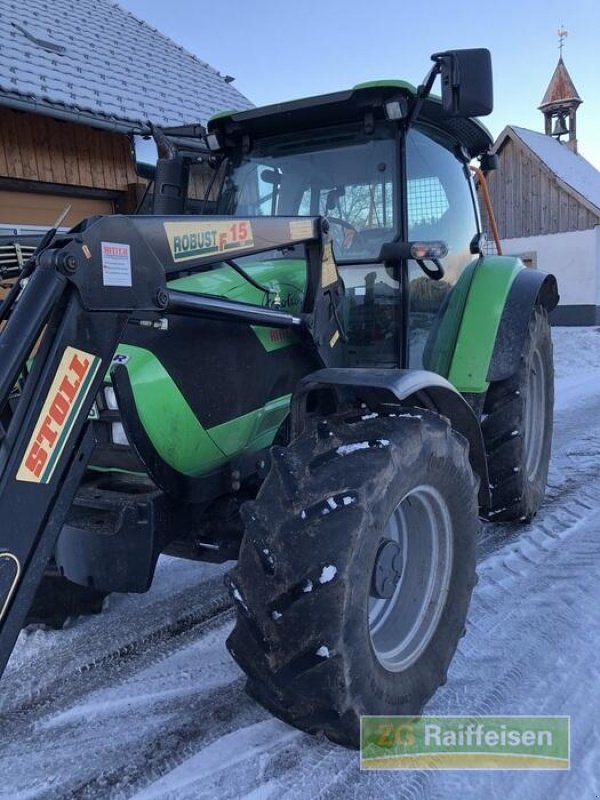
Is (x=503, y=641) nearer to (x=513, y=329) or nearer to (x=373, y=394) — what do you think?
(x=373, y=394)

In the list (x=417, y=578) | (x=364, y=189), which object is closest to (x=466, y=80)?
(x=364, y=189)

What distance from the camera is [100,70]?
826 cm

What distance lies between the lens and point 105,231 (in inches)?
72.5

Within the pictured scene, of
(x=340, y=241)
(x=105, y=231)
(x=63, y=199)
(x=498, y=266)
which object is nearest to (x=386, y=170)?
(x=340, y=241)

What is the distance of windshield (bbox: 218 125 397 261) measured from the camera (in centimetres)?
308

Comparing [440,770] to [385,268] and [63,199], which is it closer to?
[385,268]

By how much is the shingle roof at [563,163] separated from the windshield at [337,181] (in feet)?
61.2

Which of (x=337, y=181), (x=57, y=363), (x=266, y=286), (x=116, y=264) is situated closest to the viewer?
(x=57, y=363)

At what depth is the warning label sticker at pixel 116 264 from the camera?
182 centimetres

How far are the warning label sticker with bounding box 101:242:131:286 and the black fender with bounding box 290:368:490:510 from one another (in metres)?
0.77

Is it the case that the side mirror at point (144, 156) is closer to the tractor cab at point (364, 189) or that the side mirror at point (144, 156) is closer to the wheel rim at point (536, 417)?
the tractor cab at point (364, 189)

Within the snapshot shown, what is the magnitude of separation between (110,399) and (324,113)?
1630 millimetres

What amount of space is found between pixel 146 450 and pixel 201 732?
0.94m

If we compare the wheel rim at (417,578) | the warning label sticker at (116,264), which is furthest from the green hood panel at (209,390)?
the wheel rim at (417,578)
